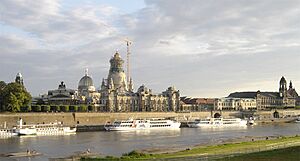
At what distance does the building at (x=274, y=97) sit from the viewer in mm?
167250

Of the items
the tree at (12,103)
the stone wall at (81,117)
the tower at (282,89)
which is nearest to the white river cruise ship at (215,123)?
the stone wall at (81,117)

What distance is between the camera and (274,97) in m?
171

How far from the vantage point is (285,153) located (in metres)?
30.6

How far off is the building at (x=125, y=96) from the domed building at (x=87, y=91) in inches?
72.1

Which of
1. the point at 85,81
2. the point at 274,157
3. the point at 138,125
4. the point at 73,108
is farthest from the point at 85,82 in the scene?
the point at 274,157

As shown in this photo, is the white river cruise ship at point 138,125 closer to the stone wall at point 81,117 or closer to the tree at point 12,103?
the stone wall at point 81,117

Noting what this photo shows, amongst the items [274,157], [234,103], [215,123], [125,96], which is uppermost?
[125,96]

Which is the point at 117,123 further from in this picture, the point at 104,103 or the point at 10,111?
the point at 104,103

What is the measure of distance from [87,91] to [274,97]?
77.1 m

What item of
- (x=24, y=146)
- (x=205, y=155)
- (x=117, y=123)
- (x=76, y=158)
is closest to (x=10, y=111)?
(x=117, y=123)

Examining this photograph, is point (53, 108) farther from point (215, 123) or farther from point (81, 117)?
point (215, 123)

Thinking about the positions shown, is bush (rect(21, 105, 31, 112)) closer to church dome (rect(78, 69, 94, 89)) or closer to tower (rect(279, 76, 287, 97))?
church dome (rect(78, 69, 94, 89))

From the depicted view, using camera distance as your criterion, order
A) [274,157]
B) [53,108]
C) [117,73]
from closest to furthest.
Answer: [274,157], [53,108], [117,73]

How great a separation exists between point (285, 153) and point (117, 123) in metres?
52.4
